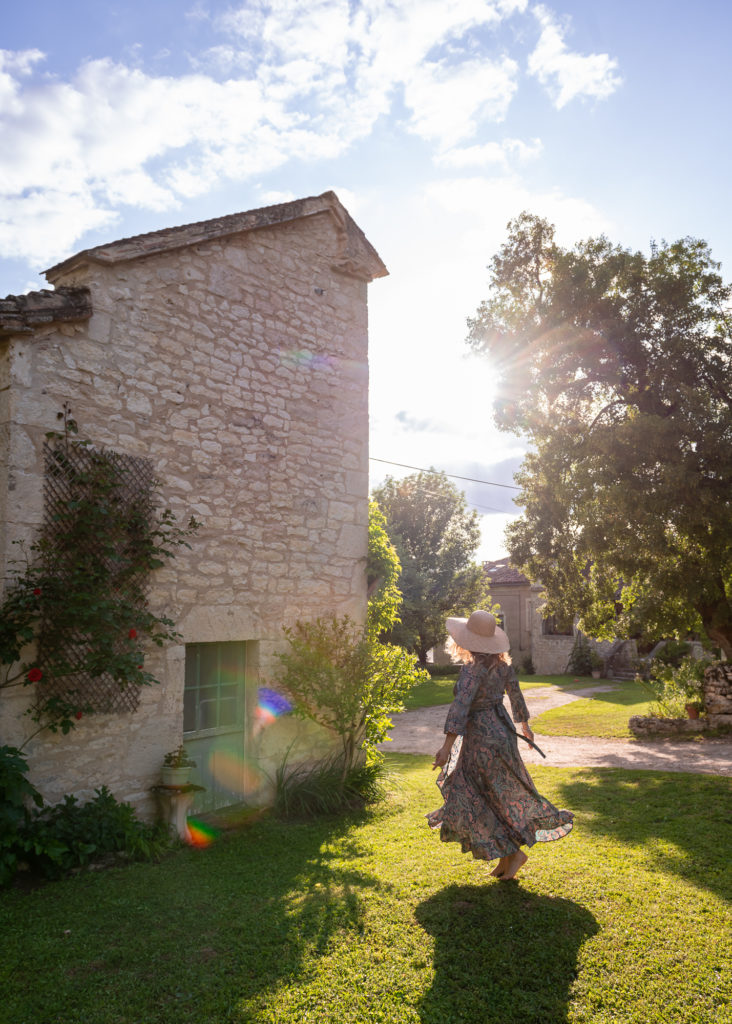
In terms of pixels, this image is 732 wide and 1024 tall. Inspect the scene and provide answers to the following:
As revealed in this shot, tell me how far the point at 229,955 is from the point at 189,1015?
570 mm

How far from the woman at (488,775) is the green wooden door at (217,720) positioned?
270 centimetres

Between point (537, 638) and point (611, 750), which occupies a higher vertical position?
point (537, 638)

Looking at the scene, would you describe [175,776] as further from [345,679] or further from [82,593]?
[345,679]

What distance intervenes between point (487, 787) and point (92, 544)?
3.51 m

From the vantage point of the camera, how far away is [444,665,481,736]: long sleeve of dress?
4.44m

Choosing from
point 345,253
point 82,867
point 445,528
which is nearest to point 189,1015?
point 82,867

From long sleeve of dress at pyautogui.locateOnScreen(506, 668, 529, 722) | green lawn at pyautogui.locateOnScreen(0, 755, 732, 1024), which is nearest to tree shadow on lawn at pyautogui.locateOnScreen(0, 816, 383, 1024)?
green lawn at pyautogui.locateOnScreen(0, 755, 732, 1024)

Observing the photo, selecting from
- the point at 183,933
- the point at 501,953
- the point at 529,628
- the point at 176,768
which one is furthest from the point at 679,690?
the point at 529,628

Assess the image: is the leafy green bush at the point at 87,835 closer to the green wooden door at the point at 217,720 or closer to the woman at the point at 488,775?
the green wooden door at the point at 217,720

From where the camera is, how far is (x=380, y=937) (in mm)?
3807

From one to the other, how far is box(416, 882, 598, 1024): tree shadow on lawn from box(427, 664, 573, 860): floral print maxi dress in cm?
32

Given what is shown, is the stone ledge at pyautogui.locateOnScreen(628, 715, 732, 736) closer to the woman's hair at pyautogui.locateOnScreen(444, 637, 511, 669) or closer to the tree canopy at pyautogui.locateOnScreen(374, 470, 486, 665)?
the woman's hair at pyautogui.locateOnScreen(444, 637, 511, 669)

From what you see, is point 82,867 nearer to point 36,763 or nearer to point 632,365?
point 36,763

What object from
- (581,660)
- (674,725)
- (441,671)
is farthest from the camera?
(441,671)
